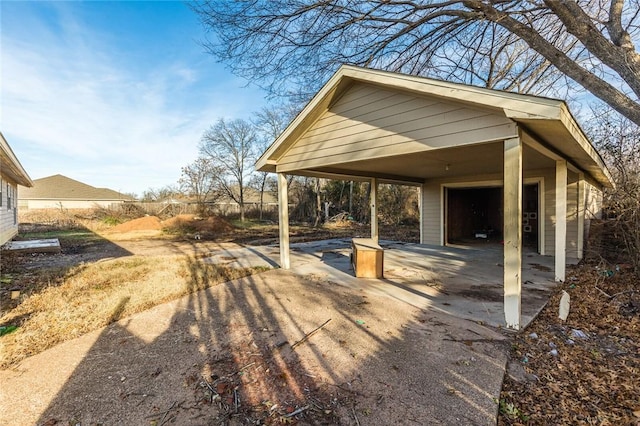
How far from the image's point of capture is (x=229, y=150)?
78.1 ft

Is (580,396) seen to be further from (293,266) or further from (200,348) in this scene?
(293,266)

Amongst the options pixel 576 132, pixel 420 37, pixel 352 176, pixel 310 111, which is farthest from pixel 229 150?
pixel 576 132

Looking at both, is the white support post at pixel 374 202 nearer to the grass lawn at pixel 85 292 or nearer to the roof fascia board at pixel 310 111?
the roof fascia board at pixel 310 111

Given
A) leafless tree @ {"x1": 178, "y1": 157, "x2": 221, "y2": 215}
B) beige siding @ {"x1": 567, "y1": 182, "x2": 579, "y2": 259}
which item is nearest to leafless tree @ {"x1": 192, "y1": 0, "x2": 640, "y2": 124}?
beige siding @ {"x1": 567, "y1": 182, "x2": 579, "y2": 259}

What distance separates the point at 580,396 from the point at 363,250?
3704mm

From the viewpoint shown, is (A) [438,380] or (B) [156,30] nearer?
(A) [438,380]

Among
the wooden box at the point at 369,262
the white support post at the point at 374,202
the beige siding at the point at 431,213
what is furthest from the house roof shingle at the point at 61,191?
the wooden box at the point at 369,262

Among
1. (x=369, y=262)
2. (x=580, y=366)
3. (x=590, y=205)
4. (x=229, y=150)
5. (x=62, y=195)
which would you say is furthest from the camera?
(x=62, y=195)

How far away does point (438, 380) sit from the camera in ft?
7.79

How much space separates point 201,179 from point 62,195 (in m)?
15.6

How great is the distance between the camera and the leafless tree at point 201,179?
24.0m

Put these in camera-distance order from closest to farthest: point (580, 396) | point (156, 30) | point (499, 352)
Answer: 1. point (580, 396)
2. point (499, 352)
3. point (156, 30)

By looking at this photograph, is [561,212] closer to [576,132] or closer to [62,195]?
[576,132]

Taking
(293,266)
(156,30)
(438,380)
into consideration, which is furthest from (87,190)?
(438,380)
